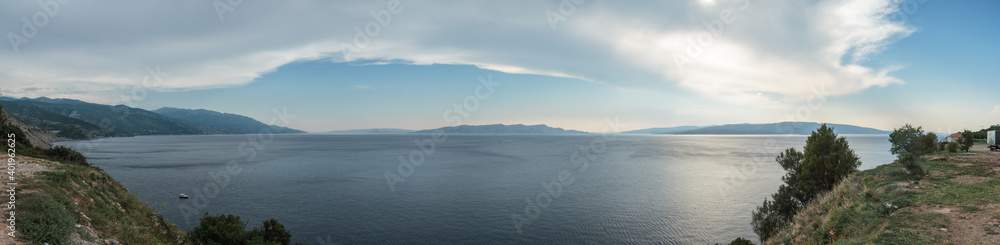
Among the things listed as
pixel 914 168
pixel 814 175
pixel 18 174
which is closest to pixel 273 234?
pixel 18 174

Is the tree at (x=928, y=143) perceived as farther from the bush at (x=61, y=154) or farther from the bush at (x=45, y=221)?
the bush at (x=61, y=154)

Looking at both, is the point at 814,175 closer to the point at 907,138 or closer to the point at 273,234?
the point at 907,138

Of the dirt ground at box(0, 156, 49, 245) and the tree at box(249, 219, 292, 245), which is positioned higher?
the dirt ground at box(0, 156, 49, 245)

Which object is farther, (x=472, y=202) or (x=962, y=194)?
(x=472, y=202)

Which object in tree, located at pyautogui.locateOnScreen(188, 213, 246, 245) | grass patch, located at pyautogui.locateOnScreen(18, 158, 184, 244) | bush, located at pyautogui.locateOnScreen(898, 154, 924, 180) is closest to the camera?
grass patch, located at pyautogui.locateOnScreen(18, 158, 184, 244)

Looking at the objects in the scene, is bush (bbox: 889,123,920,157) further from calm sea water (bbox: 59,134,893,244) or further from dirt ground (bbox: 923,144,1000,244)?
dirt ground (bbox: 923,144,1000,244)

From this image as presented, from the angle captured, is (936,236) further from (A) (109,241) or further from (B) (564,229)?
(B) (564,229)

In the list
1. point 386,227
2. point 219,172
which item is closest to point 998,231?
point 386,227

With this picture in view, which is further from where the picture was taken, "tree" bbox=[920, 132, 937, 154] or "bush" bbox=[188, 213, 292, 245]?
"tree" bbox=[920, 132, 937, 154]

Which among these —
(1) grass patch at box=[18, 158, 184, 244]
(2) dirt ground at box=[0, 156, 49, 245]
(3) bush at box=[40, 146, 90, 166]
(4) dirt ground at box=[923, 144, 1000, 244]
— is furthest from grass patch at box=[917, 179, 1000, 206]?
(3) bush at box=[40, 146, 90, 166]
